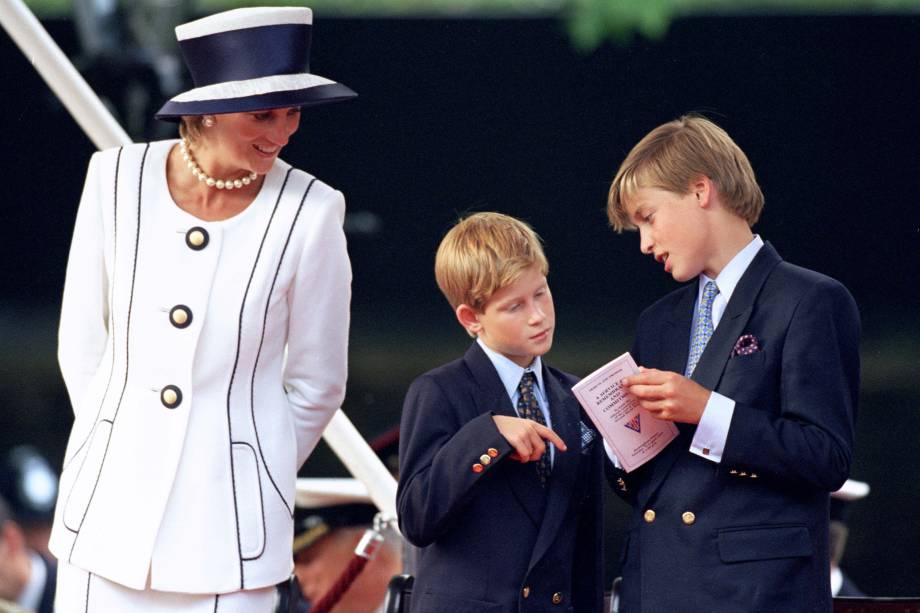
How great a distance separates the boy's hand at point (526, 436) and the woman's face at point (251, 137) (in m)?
0.59

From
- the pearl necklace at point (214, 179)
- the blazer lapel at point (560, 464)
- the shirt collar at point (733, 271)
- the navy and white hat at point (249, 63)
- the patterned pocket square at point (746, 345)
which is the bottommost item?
the blazer lapel at point (560, 464)

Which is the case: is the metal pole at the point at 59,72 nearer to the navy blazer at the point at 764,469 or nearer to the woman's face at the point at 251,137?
the woman's face at the point at 251,137

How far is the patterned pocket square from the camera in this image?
242 cm

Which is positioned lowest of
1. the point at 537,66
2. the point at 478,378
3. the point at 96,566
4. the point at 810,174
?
the point at 96,566

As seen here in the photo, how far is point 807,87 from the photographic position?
17.4 feet

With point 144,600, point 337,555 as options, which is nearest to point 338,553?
point 337,555

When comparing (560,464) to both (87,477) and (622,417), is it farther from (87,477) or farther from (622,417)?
(87,477)

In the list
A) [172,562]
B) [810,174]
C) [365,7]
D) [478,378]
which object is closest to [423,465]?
[478,378]

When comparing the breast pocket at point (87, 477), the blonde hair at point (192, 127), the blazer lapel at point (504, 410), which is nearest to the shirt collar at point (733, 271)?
the blazer lapel at point (504, 410)

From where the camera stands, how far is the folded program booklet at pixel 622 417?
7.94 ft

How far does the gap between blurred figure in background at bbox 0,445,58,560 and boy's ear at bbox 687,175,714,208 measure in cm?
338

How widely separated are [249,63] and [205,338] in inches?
18.5

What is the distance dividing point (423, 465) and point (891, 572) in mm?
3180

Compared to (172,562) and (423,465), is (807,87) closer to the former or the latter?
(423,465)
